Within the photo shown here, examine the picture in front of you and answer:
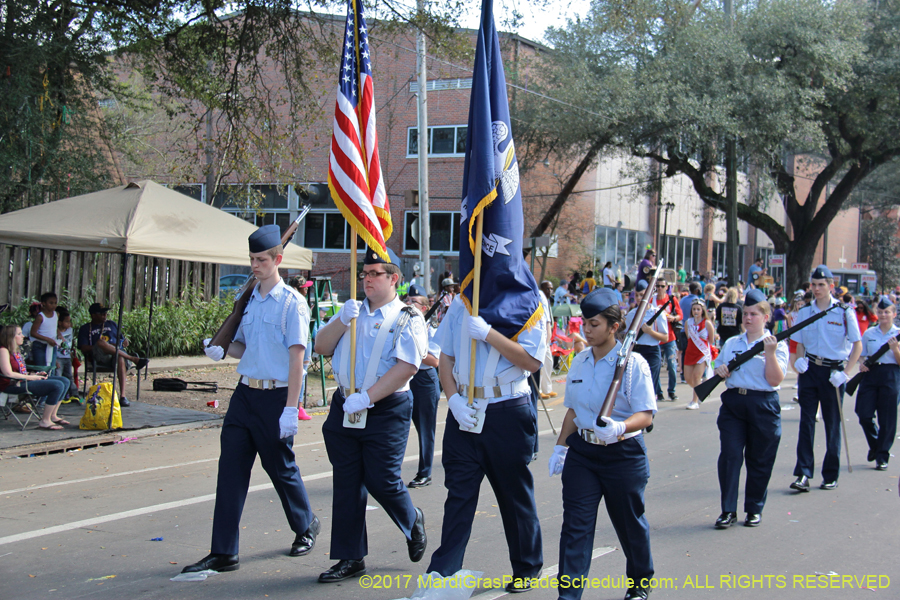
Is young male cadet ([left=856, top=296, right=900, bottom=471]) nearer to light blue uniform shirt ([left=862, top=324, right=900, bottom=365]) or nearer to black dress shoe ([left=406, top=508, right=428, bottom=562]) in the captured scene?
light blue uniform shirt ([left=862, top=324, right=900, bottom=365])

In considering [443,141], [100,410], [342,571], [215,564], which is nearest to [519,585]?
[342,571]

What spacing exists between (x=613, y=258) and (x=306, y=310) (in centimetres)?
3497

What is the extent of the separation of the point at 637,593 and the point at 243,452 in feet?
8.02

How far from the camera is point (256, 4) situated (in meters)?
12.9

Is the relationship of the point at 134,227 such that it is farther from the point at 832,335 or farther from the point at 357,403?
the point at 832,335

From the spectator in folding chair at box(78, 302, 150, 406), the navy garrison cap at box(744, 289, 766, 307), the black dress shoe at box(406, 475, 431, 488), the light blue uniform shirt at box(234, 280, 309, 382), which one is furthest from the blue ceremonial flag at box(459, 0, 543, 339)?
the spectator in folding chair at box(78, 302, 150, 406)

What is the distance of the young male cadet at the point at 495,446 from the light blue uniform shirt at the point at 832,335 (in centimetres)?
424

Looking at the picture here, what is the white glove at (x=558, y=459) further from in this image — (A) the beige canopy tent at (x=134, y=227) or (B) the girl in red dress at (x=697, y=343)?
(B) the girl in red dress at (x=697, y=343)

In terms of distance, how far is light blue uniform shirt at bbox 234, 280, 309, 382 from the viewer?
16.4 feet

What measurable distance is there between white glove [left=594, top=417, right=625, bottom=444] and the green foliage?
1285 cm

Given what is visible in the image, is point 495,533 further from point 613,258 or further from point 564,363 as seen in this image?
point 613,258

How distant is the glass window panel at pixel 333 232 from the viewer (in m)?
35.8

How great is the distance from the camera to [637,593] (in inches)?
174

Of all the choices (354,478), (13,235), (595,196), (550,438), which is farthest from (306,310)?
(595,196)
